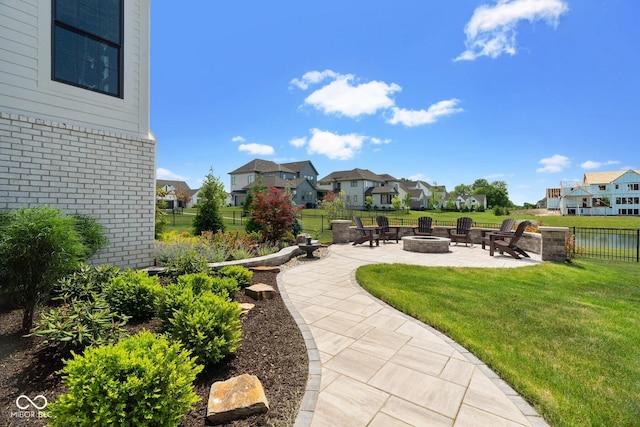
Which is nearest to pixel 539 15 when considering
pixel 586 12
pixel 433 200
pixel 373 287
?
pixel 586 12

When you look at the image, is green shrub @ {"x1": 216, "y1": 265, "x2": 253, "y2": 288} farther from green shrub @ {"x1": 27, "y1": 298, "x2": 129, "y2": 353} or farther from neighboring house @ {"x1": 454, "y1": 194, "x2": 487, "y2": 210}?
neighboring house @ {"x1": 454, "y1": 194, "x2": 487, "y2": 210}

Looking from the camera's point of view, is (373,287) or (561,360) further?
(373,287)

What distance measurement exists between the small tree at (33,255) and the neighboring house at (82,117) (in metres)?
1.98

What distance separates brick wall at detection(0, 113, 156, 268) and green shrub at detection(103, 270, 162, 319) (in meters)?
2.15

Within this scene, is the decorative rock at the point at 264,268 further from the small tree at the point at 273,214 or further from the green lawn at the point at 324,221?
the green lawn at the point at 324,221

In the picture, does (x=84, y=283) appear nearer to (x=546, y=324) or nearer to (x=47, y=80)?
(x=47, y=80)

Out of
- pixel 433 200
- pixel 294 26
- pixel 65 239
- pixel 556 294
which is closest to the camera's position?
pixel 65 239

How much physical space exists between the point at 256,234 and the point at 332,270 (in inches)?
147

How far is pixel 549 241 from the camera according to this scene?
8.27 metres

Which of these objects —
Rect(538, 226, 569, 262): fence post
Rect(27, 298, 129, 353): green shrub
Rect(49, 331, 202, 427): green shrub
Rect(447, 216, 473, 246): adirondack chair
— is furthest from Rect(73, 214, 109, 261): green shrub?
Rect(447, 216, 473, 246): adirondack chair

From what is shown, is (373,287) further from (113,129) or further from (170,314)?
(113,129)

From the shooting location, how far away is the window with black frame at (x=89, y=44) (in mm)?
4777

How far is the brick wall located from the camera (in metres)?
4.30

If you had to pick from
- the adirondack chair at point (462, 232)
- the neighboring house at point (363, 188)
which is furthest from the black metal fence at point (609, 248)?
the neighboring house at point (363, 188)
